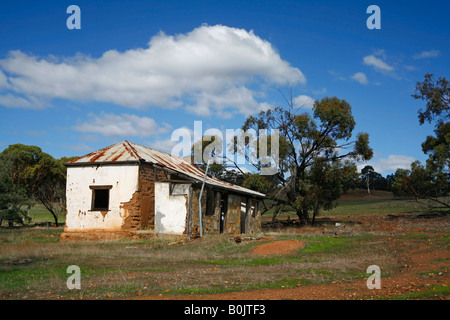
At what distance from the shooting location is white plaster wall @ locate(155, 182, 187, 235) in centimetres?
2180

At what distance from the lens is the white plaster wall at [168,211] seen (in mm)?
21797

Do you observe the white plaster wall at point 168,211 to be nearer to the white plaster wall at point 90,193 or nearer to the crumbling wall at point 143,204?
the crumbling wall at point 143,204

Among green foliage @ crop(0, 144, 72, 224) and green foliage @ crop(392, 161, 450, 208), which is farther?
green foliage @ crop(0, 144, 72, 224)

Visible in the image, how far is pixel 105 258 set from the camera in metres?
14.7

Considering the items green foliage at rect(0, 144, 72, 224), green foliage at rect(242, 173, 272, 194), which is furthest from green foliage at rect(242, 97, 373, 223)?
green foliage at rect(0, 144, 72, 224)

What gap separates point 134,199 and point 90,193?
283 cm

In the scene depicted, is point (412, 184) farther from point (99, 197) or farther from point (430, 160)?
point (99, 197)

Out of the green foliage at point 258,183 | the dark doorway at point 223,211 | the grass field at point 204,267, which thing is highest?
the green foliage at point 258,183

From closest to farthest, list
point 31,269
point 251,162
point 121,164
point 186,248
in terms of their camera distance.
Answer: point 31,269 < point 186,248 < point 121,164 < point 251,162

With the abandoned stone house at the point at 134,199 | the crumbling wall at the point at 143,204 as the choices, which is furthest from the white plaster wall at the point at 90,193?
the crumbling wall at the point at 143,204

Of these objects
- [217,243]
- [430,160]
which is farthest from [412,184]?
[217,243]

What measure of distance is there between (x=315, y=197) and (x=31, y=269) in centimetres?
2183

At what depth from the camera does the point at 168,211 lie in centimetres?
2219

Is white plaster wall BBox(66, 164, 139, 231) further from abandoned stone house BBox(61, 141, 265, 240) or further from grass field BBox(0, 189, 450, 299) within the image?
grass field BBox(0, 189, 450, 299)
